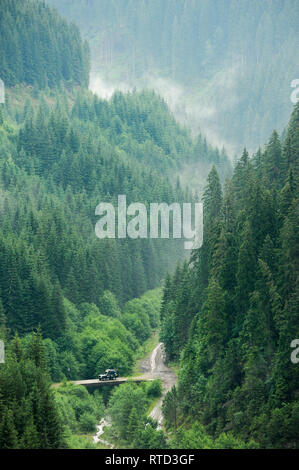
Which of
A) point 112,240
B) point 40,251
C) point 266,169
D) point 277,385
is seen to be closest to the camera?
point 277,385

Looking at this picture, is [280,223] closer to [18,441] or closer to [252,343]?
[252,343]

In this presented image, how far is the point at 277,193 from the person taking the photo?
347 feet

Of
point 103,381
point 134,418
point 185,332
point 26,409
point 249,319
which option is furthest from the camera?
point 185,332

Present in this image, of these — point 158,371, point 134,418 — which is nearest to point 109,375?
point 158,371

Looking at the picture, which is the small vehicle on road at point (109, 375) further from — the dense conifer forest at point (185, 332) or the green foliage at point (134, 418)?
the dense conifer forest at point (185, 332)

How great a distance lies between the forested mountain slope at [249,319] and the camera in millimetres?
86000

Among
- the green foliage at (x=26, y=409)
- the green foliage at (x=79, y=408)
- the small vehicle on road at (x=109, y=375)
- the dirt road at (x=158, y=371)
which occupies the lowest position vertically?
the green foliage at (x=79, y=408)

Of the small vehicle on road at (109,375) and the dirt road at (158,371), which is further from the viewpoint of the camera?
the small vehicle on road at (109,375)

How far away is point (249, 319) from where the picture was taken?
9450cm

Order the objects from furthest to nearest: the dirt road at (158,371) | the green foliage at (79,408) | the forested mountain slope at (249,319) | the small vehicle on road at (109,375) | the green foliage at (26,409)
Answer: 1. the small vehicle on road at (109,375)
2. the dirt road at (158,371)
3. the green foliage at (79,408)
4. the forested mountain slope at (249,319)
5. the green foliage at (26,409)

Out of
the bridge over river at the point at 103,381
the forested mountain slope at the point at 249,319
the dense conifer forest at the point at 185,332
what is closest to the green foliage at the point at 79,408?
the dense conifer forest at the point at 185,332

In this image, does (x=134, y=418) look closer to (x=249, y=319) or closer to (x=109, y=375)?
(x=249, y=319)
